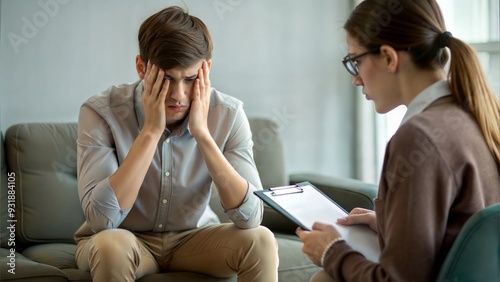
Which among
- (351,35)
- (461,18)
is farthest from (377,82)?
(461,18)

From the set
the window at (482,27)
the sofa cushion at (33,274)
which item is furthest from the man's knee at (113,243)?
the window at (482,27)

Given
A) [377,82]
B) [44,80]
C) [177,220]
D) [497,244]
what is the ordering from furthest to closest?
[44,80]
[177,220]
[377,82]
[497,244]

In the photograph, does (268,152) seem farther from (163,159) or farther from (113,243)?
(113,243)

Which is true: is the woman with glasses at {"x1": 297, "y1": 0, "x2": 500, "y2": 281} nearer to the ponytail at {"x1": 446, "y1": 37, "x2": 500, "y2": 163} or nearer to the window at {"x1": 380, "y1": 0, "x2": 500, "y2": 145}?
the ponytail at {"x1": 446, "y1": 37, "x2": 500, "y2": 163}

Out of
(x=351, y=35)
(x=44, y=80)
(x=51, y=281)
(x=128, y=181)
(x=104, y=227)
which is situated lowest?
(x=51, y=281)

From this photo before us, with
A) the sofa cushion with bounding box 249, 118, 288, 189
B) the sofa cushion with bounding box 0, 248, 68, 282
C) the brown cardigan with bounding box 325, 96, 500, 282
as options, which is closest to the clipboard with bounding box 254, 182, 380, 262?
the brown cardigan with bounding box 325, 96, 500, 282

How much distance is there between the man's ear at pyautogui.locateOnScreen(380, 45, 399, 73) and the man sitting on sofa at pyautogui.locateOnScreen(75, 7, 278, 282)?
73 centimetres

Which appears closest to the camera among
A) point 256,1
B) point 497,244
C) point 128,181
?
point 497,244

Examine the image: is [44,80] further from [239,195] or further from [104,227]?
[239,195]

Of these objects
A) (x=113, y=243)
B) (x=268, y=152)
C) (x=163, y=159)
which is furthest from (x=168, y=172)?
(x=268, y=152)

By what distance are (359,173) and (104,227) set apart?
6.29 feet

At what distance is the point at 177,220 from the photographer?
204 cm

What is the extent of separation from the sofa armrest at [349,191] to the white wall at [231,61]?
56 centimetres

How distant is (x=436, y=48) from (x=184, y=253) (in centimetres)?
105
